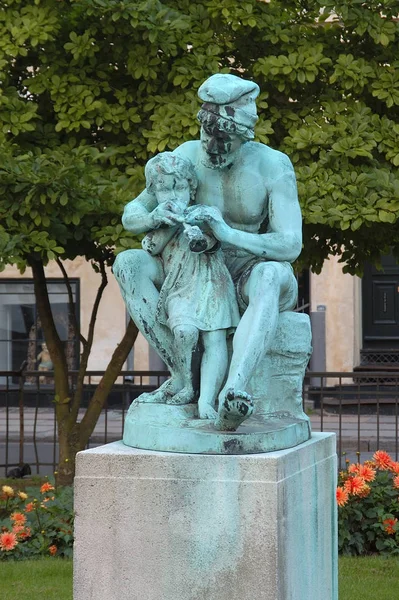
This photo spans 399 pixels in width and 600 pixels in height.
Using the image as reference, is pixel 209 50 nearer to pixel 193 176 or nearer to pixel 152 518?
pixel 193 176

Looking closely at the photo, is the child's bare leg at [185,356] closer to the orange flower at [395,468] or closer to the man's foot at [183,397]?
the man's foot at [183,397]

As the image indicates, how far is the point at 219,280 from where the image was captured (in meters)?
5.63

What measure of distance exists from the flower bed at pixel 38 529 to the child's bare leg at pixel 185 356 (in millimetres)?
3257

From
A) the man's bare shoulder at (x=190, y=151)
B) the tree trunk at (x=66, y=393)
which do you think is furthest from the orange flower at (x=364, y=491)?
the man's bare shoulder at (x=190, y=151)

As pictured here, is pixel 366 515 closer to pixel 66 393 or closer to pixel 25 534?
pixel 25 534

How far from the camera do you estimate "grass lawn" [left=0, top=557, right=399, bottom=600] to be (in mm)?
7699

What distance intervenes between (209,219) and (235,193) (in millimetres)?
371

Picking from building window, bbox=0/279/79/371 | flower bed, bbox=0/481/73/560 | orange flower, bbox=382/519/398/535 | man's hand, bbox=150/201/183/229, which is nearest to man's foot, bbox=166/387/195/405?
man's hand, bbox=150/201/183/229

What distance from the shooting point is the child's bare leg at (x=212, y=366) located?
5484mm

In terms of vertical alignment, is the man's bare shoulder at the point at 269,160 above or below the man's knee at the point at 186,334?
above

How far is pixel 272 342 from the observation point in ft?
18.5

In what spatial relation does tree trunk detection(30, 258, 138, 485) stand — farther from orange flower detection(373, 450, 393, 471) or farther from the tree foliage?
orange flower detection(373, 450, 393, 471)

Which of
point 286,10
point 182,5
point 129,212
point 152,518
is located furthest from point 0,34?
point 152,518

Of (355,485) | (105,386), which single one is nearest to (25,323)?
(105,386)
